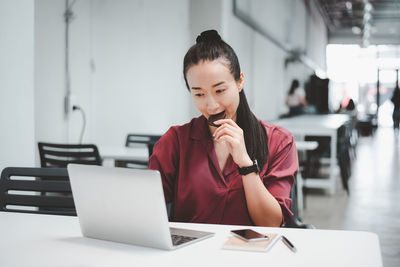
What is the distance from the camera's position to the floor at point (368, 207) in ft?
13.5

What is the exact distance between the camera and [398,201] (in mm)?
Answer: 5543

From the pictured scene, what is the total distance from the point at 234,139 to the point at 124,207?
513 mm

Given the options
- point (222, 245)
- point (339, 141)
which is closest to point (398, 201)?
point (339, 141)

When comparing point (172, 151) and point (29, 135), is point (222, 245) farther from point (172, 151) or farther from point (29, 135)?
point (29, 135)

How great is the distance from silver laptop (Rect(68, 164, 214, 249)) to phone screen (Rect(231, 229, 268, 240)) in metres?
0.09

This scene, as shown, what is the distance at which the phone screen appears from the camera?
4.21 ft

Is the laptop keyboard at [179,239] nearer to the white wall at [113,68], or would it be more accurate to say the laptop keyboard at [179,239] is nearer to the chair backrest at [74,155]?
the chair backrest at [74,155]

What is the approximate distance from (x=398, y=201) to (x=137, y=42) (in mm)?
3602

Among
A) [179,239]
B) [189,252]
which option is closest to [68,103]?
[179,239]

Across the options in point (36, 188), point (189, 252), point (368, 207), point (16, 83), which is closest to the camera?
point (189, 252)

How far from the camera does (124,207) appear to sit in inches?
48.3

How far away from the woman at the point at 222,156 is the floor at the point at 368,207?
6.43ft

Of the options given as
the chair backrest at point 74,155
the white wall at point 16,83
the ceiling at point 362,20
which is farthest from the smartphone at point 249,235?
the ceiling at point 362,20

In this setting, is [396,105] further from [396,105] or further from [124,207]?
[124,207]
